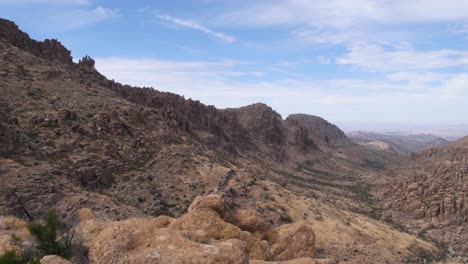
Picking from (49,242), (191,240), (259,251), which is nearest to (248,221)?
(259,251)

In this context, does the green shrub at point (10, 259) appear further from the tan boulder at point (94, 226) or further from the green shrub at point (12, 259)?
the tan boulder at point (94, 226)

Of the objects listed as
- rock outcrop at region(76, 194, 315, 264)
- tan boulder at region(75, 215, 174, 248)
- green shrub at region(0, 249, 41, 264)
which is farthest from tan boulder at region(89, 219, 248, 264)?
green shrub at region(0, 249, 41, 264)

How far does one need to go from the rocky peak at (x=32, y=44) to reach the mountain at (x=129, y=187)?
0.23 m

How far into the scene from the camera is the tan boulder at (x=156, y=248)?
1062cm

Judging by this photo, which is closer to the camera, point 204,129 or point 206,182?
point 206,182

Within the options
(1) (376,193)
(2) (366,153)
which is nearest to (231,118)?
(1) (376,193)

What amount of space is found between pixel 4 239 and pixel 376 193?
7918 centimetres

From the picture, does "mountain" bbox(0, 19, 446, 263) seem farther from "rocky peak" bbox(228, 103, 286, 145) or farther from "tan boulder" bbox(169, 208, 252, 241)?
"rocky peak" bbox(228, 103, 286, 145)

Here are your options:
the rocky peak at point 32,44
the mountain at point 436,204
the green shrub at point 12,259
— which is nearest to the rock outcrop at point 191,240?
the green shrub at point 12,259

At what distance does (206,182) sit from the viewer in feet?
143

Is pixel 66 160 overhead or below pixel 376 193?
overhead

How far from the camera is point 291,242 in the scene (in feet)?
64.3

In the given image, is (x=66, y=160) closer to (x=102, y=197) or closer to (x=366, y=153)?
(x=102, y=197)

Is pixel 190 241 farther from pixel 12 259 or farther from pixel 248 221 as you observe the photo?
pixel 248 221
